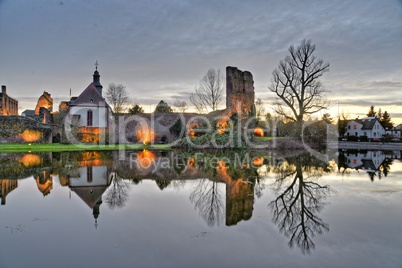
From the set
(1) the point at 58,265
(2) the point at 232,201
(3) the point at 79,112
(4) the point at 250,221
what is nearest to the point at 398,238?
(4) the point at 250,221

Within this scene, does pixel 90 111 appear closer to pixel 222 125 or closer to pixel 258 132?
pixel 222 125

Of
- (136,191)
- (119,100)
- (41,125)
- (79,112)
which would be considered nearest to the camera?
(136,191)

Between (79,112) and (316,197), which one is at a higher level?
(79,112)

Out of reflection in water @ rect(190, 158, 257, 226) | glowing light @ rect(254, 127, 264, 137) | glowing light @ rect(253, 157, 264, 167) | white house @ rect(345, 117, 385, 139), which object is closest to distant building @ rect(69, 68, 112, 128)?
glowing light @ rect(254, 127, 264, 137)

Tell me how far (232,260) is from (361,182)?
911cm

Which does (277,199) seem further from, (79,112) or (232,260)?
(79,112)

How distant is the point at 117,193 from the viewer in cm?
929

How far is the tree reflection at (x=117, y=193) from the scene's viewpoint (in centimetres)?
808

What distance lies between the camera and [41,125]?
111 feet

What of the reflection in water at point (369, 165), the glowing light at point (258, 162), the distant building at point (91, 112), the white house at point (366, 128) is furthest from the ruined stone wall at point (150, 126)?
the white house at point (366, 128)

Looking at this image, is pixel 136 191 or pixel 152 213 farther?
pixel 136 191

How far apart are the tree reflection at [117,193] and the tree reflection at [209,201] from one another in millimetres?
2007

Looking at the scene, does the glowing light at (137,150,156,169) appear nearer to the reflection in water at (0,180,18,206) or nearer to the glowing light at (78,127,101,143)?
the reflection in water at (0,180,18,206)

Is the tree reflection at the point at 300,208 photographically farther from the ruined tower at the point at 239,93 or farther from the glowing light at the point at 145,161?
the ruined tower at the point at 239,93
